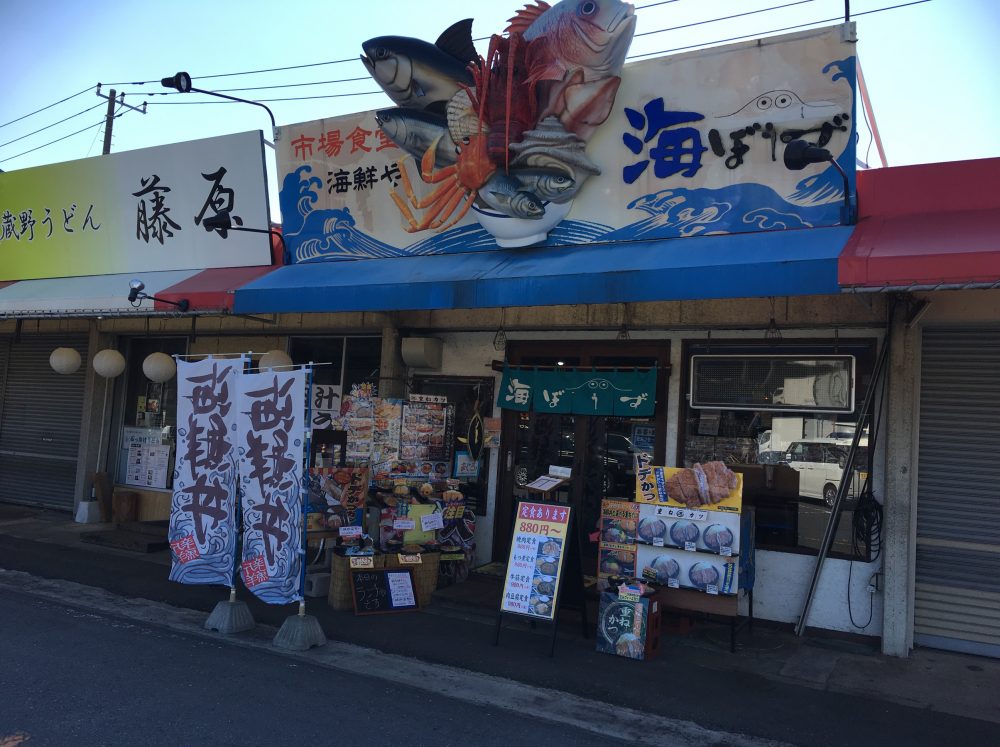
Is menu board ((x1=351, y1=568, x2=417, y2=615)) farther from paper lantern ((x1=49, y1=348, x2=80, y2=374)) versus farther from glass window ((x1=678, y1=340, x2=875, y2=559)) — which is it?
paper lantern ((x1=49, y1=348, x2=80, y2=374))

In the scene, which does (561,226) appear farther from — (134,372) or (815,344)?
(134,372)

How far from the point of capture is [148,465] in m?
13.2

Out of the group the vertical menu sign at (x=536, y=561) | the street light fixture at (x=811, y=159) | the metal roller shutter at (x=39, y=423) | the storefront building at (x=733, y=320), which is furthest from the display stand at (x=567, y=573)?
the metal roller shutter at (x=39, y=423)

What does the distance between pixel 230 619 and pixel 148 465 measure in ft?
23.2

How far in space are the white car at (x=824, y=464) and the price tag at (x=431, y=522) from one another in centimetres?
378

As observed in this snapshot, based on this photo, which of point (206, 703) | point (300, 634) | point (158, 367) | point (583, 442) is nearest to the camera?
point (206, 703)

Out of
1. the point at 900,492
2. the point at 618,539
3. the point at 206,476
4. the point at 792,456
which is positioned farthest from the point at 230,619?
the point at 900,492

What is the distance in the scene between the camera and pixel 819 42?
7078mm

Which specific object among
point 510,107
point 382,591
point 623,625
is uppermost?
point 510,107

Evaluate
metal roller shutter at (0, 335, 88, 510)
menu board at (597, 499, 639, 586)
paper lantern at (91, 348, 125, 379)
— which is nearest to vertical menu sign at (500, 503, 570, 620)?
menu board at (597, 499, 639, 586)

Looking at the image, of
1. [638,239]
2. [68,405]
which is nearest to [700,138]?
[638,239]

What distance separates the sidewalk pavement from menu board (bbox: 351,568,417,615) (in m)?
0.16

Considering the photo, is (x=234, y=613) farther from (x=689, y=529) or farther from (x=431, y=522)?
(x=689, y=529)

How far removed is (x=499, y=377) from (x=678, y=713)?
489cm
